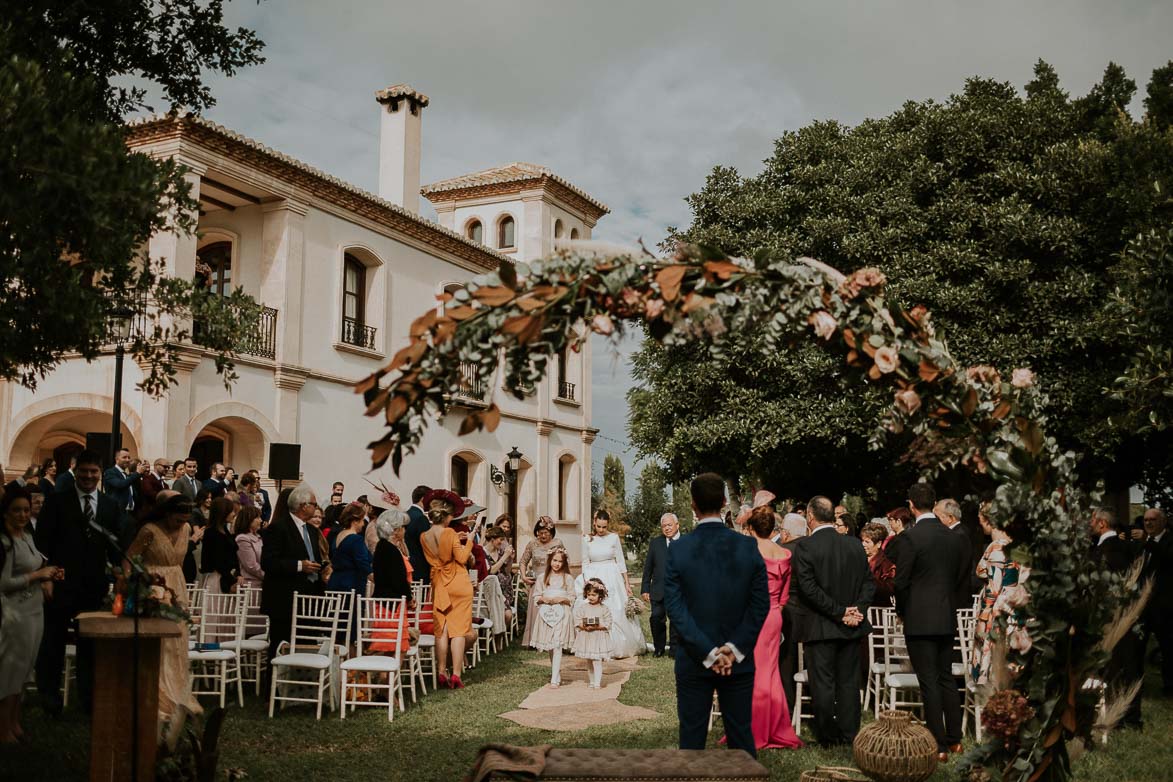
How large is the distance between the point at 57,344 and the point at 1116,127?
15842 mm

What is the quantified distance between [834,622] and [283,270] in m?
14.2

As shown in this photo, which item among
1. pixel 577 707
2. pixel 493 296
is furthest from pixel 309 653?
pixel 493 296

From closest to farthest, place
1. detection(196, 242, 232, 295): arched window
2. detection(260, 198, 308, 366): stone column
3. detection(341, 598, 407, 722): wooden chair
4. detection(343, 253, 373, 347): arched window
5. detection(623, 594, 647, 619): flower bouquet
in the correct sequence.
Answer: detection(341, 598, 407, 722): wooden chair
detection(623, 594, 647, 619): flower bouquet
detection(260, 198, 308, 366): stone column
detection(196, 242, 232, 295): arched window
detection(343, 253, 373, 347): arched window

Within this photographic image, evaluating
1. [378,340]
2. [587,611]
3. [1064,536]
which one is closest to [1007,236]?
[587,611]

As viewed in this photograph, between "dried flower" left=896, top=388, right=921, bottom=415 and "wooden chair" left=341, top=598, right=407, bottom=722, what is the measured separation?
572cm

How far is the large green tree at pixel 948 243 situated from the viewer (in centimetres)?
1630

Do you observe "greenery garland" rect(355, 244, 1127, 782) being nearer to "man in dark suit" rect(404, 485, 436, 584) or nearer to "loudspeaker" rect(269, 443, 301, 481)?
"man in dark suit" rect(404, 485, 436, 584)

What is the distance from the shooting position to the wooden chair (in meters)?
8.41

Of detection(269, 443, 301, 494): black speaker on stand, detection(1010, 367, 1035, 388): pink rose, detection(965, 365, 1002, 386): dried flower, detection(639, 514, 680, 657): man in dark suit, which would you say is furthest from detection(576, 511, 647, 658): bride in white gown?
detection(1010, 367, 1035, 388): pink rose

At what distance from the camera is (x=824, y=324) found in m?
4.01

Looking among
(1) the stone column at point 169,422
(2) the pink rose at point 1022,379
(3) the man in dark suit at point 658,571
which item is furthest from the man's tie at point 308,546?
(1) the stone column at point 169,422

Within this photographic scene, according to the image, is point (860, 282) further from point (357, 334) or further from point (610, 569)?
point (357, 334)

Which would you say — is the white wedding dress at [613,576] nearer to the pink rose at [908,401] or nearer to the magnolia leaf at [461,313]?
the pink rose at [908,401]

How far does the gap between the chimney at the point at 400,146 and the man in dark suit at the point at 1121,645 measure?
17.7 meters
